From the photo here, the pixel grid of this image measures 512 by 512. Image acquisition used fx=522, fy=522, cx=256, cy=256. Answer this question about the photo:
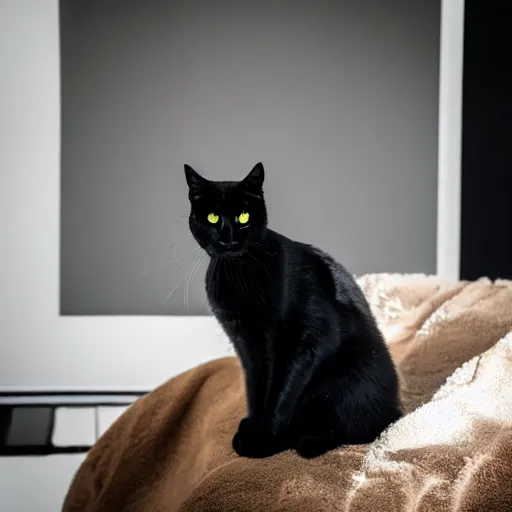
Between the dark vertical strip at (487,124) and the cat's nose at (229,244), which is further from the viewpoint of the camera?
the dark vertical strip at (487,124)

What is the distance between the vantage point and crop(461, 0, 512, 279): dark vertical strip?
101 centimetres

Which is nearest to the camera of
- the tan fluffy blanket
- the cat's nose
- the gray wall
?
the tan fluffy blanket

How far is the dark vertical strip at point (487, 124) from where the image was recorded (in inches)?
39.8

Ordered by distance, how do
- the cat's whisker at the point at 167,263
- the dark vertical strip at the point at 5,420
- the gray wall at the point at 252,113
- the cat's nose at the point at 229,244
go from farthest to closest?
the dark vertical strip at the point at 5,420, the gray wall at the point at 252,113, the cat's whisker at the point at 167,263, the cat's nose at the point at 229,244

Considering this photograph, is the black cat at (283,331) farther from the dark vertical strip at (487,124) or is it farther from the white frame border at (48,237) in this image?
the dark vertical strip at (487,124)

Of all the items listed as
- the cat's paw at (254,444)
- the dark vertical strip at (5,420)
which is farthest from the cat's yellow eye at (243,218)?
the dark vertical strip at (5,420)

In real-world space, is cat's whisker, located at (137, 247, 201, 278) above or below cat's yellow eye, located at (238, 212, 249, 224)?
below

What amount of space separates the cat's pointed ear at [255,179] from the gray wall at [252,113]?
1.05 ft

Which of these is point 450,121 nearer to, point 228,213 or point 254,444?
point 228,213

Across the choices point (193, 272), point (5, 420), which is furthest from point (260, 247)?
point (5, 420)

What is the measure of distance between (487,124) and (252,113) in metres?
0.46

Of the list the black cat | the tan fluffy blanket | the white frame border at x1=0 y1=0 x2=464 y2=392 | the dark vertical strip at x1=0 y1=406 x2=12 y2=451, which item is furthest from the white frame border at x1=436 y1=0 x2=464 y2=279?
the dark vertical strip at x1=0 y1=406 x2=12 y2=451

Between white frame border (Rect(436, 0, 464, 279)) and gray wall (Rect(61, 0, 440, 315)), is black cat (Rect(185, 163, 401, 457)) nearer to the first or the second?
gray wall (Rect(61, 0, 440, 315))

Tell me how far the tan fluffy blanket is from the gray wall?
0.49 feet
